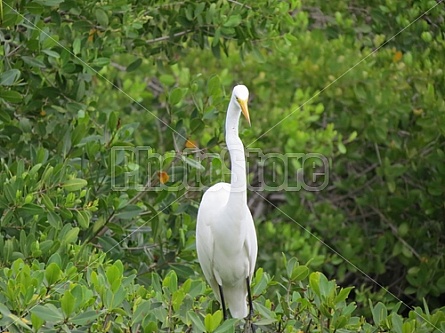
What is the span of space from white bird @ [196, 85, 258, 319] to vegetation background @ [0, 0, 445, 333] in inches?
5.3

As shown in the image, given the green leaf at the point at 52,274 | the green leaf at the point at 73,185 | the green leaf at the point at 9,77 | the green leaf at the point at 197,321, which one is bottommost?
the green leaf at the point at 73,185

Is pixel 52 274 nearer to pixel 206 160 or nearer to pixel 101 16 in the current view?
pixel 206 160

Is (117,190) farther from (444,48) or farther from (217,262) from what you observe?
(444,48)

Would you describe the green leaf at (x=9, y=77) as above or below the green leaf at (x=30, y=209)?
above

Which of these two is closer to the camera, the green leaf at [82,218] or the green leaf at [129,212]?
the green leaf at [82,218]

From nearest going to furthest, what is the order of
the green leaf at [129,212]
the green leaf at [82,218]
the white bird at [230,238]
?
the white bird at [230,238] → the green leaf at [82,218] → the green leaf at [129,212]

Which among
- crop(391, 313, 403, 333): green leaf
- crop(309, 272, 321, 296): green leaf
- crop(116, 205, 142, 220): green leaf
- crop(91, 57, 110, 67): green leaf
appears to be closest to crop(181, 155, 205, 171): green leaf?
crop(116, 205, 142, 220): green leaf

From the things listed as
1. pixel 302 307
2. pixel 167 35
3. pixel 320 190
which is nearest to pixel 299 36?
pixel 320 190

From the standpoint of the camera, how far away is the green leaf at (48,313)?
237cm

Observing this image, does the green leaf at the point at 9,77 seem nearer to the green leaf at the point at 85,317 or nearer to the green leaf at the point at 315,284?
the green leaf at the point at 85,317

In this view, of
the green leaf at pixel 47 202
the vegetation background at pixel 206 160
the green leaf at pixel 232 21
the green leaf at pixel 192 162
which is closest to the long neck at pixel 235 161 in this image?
the vegetation background at pixel 206 160

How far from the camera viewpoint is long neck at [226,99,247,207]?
9.92 ft

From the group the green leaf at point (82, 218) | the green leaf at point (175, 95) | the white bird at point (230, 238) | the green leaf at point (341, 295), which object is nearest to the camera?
the green leaf at point (341, 295)

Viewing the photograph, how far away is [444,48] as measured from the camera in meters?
5.04
